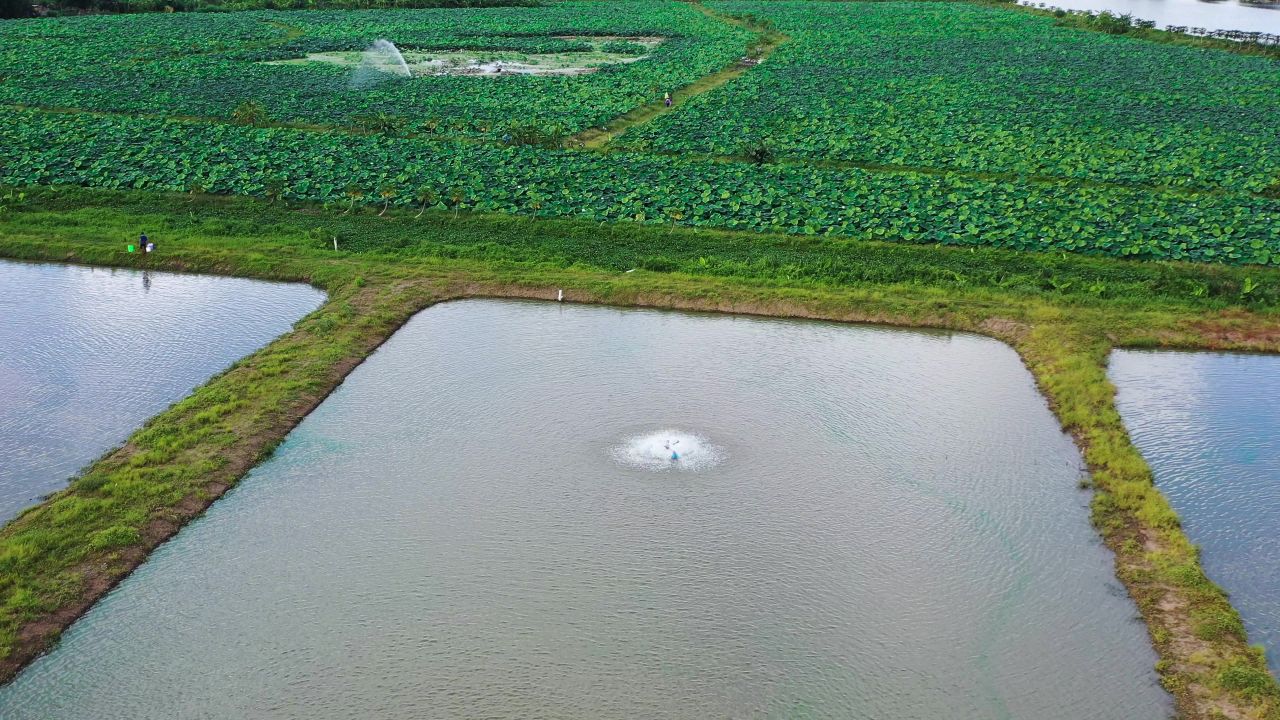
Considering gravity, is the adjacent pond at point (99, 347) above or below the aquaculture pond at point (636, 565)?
above

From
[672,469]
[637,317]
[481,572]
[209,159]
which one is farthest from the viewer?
[209,159]

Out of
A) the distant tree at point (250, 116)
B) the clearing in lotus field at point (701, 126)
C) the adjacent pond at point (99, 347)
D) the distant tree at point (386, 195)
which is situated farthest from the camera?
the distant tree at point (250, 116)

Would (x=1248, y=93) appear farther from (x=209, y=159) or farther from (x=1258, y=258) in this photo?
(x=209, y=159)

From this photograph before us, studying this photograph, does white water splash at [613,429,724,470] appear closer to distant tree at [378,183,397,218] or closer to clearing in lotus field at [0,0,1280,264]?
clearing in lotus field at [0,0,1280,264]

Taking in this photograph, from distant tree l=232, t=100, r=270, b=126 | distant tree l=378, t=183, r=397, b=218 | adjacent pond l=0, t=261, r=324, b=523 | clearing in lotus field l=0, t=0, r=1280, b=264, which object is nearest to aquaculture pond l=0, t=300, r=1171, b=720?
adjacent pond l=0, t=261, r=324, b=523

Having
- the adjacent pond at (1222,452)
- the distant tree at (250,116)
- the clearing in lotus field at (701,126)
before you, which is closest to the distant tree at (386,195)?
the clearing in lotus field at (701,126)

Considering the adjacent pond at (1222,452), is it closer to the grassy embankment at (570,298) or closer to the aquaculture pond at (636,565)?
the grassy embankment at (570,298)

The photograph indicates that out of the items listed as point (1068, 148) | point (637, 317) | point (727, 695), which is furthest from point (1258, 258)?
point (727, 695)
